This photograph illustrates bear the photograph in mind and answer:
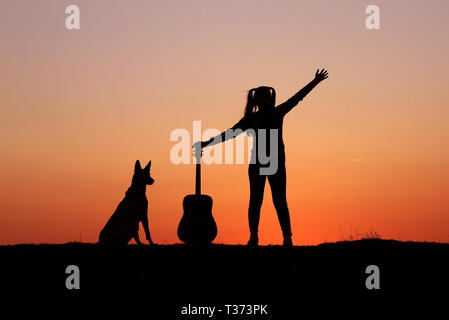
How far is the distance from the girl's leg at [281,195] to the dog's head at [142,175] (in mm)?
2886

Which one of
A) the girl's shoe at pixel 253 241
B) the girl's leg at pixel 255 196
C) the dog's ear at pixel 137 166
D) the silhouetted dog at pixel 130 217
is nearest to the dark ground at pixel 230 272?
the girl's shoe at pixel 253 241

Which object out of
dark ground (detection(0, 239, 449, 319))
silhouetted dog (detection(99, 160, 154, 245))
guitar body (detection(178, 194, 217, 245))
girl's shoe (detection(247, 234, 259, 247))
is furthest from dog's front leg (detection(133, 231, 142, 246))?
girl's shoe (detection(247, 234, 259, 247))

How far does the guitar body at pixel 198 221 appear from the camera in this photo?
36.4ft

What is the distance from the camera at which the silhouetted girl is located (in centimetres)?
1061

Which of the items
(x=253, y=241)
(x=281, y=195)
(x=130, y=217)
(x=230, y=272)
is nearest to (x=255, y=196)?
(x=281, y=195)

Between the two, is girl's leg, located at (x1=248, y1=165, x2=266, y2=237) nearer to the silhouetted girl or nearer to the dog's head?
the silhouetted girl

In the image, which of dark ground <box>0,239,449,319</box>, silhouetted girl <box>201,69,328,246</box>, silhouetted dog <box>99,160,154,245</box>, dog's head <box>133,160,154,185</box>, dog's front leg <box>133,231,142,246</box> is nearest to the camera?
dark ground <box>0,239,449,319</box>

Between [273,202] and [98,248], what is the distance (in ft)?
10.8

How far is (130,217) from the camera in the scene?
1177cm

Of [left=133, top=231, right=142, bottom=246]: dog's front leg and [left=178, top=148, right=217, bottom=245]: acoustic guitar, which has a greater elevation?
[left=178, top=148, right=217, bottom=245]: acoustic guitar

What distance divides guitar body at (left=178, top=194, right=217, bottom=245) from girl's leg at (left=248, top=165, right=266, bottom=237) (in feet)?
2.39

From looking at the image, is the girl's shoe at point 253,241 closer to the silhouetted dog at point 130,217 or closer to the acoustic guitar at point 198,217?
the acoustic guitar at point 198,217

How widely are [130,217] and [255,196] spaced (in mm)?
2438

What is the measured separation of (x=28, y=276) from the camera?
922 cm
